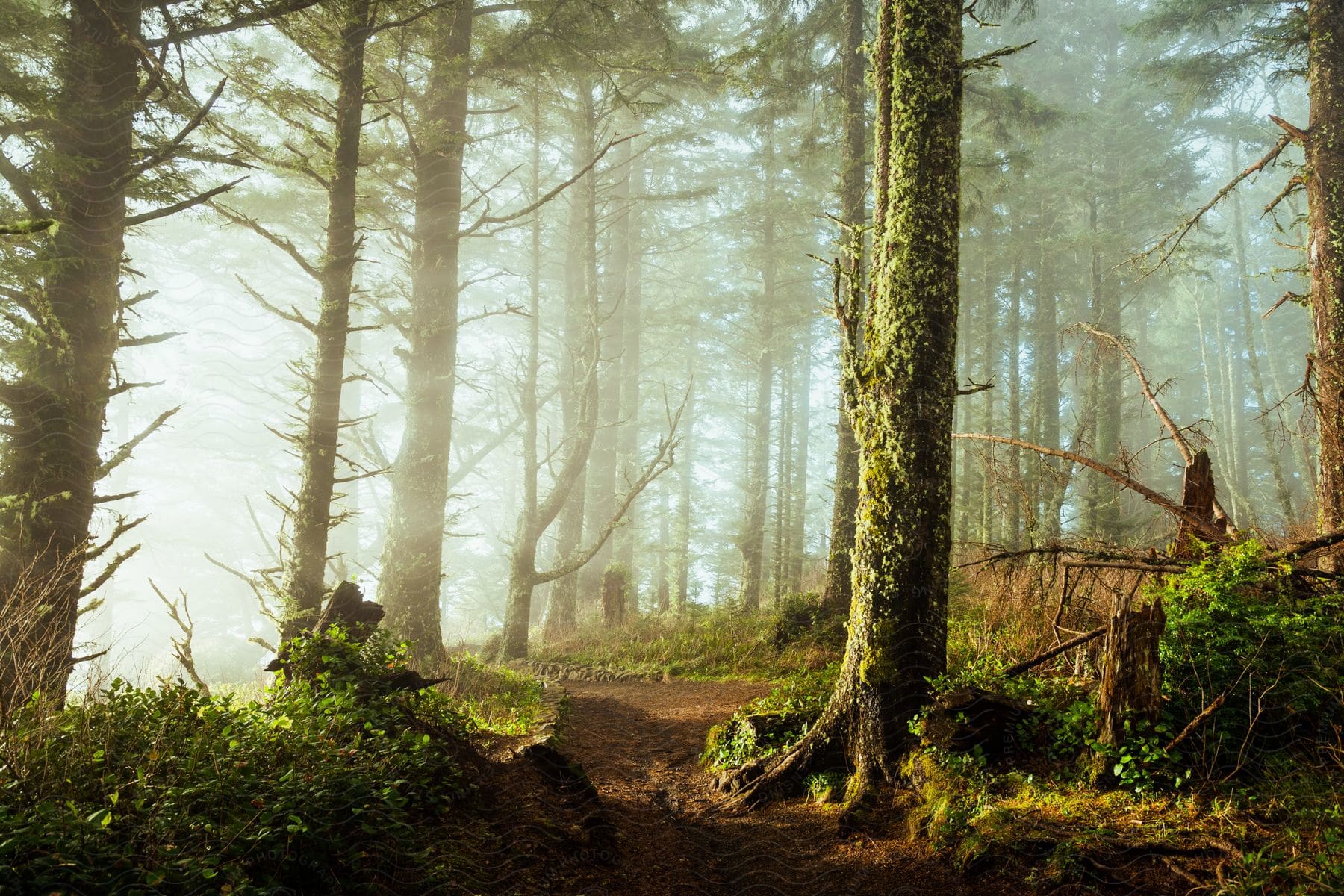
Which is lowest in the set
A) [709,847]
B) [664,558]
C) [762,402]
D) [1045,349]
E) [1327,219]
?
[709,847]

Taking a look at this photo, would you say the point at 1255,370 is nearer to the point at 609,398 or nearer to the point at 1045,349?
the point at 1045,349

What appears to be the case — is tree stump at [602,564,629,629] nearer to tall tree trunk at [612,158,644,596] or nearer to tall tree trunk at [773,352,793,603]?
tall tree trunk at [773,352,793,603]

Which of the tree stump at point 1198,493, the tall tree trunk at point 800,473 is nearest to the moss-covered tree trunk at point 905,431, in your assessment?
the tree stump at point 1198,493

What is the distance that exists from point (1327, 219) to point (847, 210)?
6064mm

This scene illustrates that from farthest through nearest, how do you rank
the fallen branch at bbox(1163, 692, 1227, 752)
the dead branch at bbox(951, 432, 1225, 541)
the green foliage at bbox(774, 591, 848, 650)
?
1. the green foliage at bbox(774, 591, 848, 650)
2. the dead branch at bbox(951, 432, 1225, 541)
3. the fallen branch at bbox(1163, 692, 1227, 752)

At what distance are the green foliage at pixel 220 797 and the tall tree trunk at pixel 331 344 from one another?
123 inches

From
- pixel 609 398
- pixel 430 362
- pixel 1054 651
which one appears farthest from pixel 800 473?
pixel 1054 651

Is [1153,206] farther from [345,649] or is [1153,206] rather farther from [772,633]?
[345,649]

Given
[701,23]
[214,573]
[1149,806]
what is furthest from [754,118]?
[214,573]

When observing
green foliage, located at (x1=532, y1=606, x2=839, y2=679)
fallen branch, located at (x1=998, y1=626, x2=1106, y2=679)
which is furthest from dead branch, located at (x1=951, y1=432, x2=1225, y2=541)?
green foliage, located at (x1=532, y1=606, x2=839, y2=679)

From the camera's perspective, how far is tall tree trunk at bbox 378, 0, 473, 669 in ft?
31.3

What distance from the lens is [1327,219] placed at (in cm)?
767

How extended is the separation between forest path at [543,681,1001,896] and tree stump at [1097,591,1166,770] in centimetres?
134

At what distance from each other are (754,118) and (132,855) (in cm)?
1541
